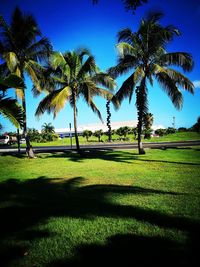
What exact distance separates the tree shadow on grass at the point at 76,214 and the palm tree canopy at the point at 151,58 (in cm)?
902

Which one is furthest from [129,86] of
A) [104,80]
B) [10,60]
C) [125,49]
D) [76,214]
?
[76,214]

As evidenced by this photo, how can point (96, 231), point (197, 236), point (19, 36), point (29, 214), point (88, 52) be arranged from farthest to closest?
point (88, 52), point (19, 36), point (29, 214), point (96, 231), point (197, 236)

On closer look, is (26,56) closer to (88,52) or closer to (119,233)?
(88,52)

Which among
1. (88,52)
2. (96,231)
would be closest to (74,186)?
(96,231)

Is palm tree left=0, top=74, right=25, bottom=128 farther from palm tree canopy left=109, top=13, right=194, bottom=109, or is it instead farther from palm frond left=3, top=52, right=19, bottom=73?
palm tree canopy left=109, top=13, right=194, bottom=109

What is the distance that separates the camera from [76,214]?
14.8ft

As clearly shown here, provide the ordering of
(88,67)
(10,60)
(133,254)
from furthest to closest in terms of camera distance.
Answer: (88,67) < (10,60) < (133,254)

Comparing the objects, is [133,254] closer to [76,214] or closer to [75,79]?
[76,214]

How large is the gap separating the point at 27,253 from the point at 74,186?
395 cm

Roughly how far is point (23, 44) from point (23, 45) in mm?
72

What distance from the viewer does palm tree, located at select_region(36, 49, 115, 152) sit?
14711 millimetres

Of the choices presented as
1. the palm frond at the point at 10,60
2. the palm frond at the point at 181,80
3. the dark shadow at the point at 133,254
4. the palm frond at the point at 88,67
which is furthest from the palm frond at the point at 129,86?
the dark shadow at the point at 133,254

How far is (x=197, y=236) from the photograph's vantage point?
3.37m

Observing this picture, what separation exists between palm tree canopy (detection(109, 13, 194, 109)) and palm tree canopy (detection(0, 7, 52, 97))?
564cm
